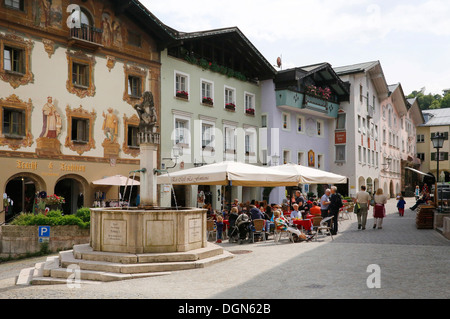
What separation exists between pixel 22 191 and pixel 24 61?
5.98 metres

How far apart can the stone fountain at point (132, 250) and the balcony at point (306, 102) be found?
25413 millimetres

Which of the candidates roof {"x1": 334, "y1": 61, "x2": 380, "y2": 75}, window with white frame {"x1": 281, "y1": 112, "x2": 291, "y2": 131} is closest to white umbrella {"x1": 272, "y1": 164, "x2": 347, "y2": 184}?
window with white frame {"x1": 281, "y1": 112, "x2": 291, "y2": 131}

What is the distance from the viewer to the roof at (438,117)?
2922 inches

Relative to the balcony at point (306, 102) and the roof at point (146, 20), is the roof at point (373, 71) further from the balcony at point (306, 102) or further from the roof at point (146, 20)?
the roof at point (146, 20)

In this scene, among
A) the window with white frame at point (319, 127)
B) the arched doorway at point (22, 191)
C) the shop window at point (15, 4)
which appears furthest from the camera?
the window with white frame at point (319, 127)

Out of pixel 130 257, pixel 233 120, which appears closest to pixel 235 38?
pixel 233 120

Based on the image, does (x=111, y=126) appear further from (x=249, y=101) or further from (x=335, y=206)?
(x=249, y=101)

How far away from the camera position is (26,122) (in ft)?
69.8

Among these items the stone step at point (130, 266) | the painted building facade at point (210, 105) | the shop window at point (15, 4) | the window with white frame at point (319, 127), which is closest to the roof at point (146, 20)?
the painted building facade at point (210, 105)

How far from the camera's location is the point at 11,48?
21.1 m

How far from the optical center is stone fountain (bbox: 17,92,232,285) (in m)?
9.96

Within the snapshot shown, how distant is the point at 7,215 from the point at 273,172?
12.5 m

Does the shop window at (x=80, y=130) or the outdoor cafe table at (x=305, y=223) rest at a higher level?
the shop window at (x=80, y=130)

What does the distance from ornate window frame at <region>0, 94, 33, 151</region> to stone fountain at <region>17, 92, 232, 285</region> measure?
35.4 feet
